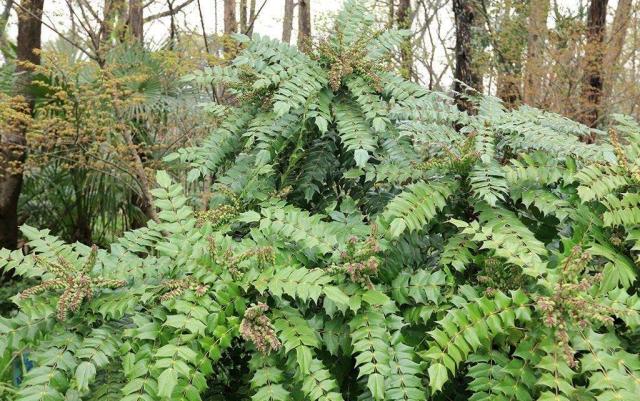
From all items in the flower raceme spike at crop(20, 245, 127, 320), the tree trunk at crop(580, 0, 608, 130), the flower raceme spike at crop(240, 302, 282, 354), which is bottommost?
the flower raceme spike at crop(240, 302, 282, 354)

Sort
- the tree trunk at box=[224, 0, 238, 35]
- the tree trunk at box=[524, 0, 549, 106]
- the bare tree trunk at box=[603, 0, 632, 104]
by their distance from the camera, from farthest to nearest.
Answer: the tree trunk at box=[524, 0, 549, 106] < the bare tree trunk at box=[603, 0, 632, 104] < the tree trunk at box=[224, 0, 238, 35]

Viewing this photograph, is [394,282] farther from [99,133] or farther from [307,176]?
[99,133]

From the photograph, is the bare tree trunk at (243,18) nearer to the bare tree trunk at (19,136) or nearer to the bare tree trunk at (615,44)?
the bare tree trunk at (19,136)

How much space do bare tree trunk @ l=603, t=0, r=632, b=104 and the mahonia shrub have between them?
366 inches

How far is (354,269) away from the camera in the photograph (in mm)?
1756

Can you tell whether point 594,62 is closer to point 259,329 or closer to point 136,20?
point 136,20

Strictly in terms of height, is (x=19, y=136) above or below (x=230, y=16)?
below

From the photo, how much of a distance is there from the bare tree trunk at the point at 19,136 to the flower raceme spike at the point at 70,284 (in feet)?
16.9

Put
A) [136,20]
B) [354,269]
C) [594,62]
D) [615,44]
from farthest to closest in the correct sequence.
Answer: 1. [615,44]
2. [594,62]
3. [136,20]
4. [354,269]

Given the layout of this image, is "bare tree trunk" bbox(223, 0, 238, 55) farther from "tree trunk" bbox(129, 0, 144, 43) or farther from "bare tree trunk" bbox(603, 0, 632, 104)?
"bare tree trunk" bbox(603, 0, 632, 104)

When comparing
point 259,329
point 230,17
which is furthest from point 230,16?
point 259,329

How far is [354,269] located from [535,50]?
1157 centimetres

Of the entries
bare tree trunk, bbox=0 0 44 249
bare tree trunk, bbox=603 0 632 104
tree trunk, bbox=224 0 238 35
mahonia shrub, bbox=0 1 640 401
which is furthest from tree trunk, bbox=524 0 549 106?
mahonia shrub, bbox=0 1 640 401

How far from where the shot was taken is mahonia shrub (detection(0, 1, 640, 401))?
160cm
